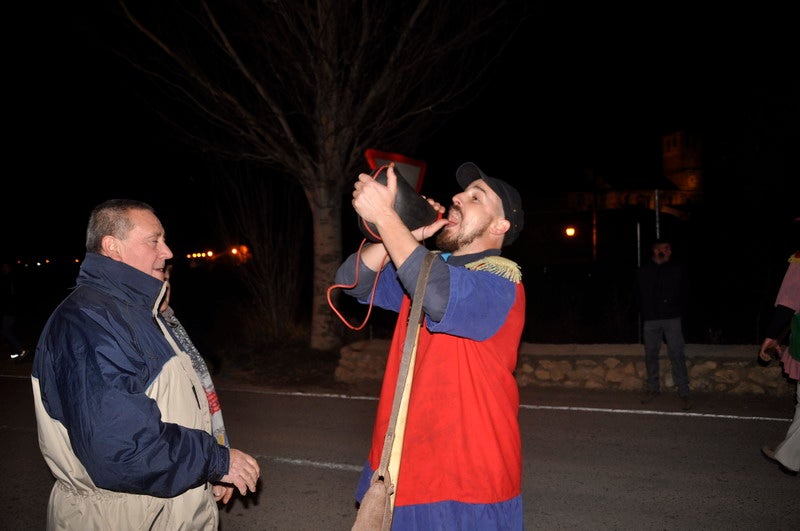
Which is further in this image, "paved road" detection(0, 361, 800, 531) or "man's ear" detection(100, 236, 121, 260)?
"paved road" detection(0, 361, 800, 531)

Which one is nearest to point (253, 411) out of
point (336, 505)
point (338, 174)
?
point (336, 505)

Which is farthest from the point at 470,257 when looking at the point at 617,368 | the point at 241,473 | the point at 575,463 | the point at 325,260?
the point at 325,260

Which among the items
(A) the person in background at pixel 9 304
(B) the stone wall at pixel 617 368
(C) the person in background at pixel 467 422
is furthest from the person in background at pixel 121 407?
(A) the person in background at pixel 9 304

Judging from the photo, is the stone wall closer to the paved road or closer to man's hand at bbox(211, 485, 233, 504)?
the paved road

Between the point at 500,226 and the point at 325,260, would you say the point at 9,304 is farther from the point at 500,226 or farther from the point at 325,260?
the point at 500,226

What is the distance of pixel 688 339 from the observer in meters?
13.2

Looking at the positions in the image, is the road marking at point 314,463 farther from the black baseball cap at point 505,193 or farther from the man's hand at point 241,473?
the black baseball cap at point 505,193

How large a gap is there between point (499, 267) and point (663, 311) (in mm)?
6590

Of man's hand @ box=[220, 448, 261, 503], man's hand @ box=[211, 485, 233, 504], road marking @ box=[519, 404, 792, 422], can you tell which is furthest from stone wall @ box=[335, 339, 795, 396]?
man's hand @ box=[220, 448, 261, 503]

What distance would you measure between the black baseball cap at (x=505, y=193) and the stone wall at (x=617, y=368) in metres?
6.94

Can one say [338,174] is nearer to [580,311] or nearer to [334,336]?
[334,336]

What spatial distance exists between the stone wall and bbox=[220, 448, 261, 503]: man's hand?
716 centimetres

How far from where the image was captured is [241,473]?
2.29 meters

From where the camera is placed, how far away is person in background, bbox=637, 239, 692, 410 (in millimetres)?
7750
